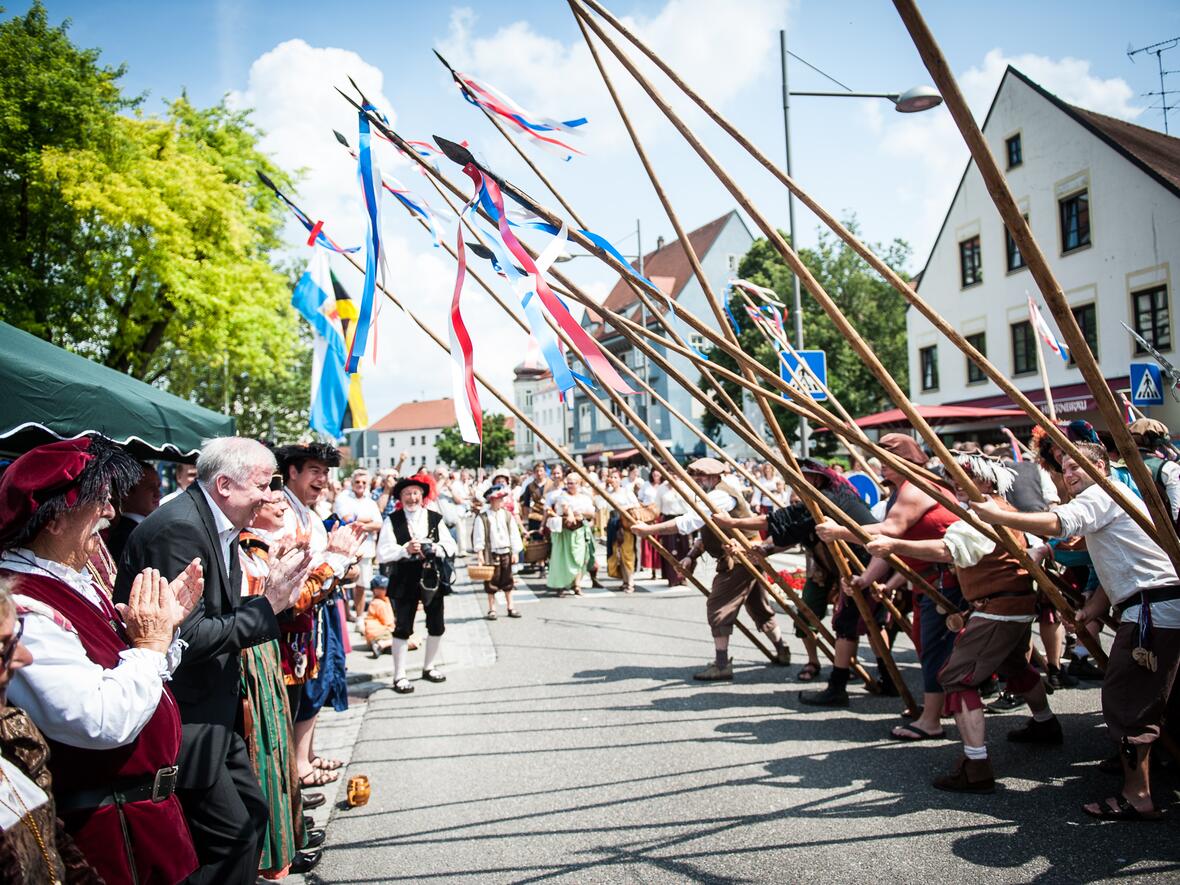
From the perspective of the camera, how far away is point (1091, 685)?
6336 millimetres

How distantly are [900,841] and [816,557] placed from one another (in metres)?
3.19

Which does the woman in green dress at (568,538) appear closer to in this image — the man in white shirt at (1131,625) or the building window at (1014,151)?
the man in white shirt at (1131,625)

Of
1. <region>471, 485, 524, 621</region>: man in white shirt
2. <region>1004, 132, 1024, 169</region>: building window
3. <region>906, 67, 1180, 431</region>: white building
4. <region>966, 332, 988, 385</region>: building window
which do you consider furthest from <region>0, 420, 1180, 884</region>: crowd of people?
<region>1004, 132, 1024, 169</region>: building window

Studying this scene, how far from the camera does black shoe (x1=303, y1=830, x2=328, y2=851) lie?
12.6 feet

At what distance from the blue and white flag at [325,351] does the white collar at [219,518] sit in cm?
125

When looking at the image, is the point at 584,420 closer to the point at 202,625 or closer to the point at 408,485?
the point at 408,485

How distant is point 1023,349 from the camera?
75.5 ft

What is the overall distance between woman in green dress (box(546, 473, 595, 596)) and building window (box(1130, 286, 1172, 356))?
48.1 feet

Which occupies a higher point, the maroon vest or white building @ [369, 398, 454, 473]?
white building @ [369, 398, 454, 473]

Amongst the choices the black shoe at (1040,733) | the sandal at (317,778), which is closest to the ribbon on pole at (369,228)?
the sandal at (317,778)

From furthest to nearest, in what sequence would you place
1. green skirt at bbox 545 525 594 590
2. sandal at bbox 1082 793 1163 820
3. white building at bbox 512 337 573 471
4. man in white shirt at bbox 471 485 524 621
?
1. white building at bbox 512 337 573 471
2. green skirt at bbox 545 525 594 590
3. man in white shirt at bbox 471 485 524 621
4. sandal at bbox 1082 793 1163 820

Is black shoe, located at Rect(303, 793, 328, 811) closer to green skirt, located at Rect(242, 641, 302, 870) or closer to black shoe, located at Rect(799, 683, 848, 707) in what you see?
green skirt, located at Rect(242, 641, 302, 870)

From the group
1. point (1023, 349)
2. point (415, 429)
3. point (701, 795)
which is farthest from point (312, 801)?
point (415, 429)

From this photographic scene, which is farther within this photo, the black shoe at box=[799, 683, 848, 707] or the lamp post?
the lamp post
